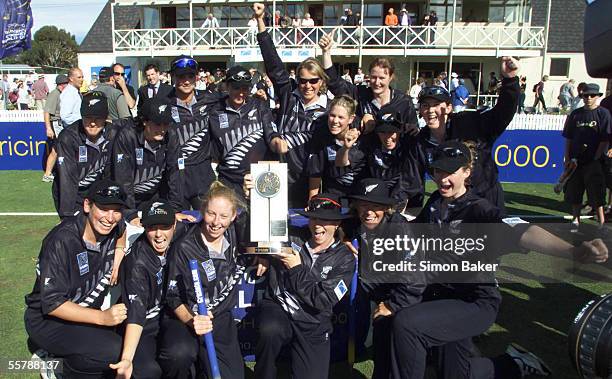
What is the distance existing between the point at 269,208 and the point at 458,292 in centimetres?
130

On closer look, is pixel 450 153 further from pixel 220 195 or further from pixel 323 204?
pixel 220 195

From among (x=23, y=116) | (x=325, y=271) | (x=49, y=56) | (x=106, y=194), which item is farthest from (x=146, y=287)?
(x=49, y=56)

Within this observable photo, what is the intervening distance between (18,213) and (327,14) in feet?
78.9

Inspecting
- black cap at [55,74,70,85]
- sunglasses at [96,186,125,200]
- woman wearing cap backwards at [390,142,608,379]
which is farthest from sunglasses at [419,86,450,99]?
black cap at [55,74,70,85]

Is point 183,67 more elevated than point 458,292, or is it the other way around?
point 183,67

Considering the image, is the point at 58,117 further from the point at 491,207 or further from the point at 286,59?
the point at 286,59

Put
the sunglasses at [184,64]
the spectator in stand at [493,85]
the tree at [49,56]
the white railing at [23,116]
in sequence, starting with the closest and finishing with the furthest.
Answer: the sunglasses at [184,64] < the white railing at [23,116] < the spectator in stand at [493,85] < the tree at [49,56]

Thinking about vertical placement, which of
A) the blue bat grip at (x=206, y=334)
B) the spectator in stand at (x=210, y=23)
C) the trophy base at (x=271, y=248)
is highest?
the spectator in stand at (x=210, y=23)

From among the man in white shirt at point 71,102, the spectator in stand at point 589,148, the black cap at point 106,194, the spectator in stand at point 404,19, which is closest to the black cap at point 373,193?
the black cap at point 106,194

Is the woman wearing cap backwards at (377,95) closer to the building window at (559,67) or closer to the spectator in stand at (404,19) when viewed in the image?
the spectator in stand at (404,19)

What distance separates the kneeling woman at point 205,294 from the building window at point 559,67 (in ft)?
98.8

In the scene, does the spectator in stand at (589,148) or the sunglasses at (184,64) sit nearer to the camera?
the sunglasses at (184,64)

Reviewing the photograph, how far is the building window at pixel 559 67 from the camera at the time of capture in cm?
2945

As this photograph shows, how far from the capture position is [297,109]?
4.82 meters
